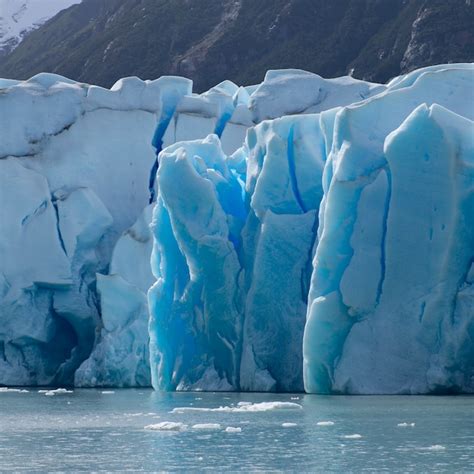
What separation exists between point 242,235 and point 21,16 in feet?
196

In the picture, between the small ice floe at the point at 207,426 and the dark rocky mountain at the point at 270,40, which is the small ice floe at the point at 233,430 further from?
the dark rocky mountain at the point at 270,40

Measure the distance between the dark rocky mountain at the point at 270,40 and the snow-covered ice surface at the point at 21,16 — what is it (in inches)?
914

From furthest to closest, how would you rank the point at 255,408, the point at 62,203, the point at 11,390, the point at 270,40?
the point at 270,40 → the point at 62,203 → the point at 11,390 → the point at 255,408

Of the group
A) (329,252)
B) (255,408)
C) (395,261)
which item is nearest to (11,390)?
(329,252)

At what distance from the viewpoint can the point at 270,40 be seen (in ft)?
136

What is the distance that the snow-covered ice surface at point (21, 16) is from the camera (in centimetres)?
7056

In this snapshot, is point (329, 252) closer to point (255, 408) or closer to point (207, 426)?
point (255, 408)

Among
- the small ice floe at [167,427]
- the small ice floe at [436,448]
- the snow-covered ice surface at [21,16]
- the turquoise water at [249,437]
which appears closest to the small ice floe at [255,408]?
the turquoise water at [249,437]

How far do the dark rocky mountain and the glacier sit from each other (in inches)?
508

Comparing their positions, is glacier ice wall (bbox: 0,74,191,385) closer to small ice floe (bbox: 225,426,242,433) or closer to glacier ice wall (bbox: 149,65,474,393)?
glacier ice wall (bbox: 149,65,474,393)

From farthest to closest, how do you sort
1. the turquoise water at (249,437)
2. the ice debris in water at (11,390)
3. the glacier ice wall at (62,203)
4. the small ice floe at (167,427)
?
the glacier ice wall at (62,203) < the ice debris in water at (11,390) < the small ice floe at (167,427) < the turquoise water at (249,437)

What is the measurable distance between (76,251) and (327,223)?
22.8ft

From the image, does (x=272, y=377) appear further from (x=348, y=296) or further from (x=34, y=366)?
(x=34, y=366)

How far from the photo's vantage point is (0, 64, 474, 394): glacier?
14.3 meters
